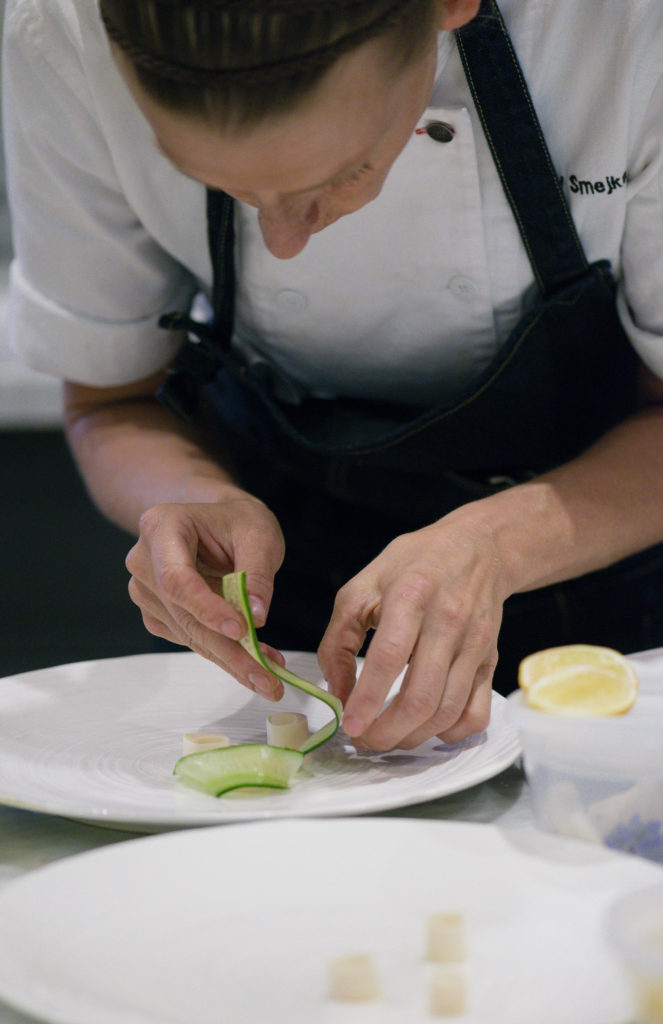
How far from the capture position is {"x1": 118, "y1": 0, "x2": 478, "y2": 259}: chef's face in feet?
2.56

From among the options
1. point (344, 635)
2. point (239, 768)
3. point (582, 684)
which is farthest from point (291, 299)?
point (582, 684)

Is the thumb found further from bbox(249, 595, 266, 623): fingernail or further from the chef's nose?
the chef's nose

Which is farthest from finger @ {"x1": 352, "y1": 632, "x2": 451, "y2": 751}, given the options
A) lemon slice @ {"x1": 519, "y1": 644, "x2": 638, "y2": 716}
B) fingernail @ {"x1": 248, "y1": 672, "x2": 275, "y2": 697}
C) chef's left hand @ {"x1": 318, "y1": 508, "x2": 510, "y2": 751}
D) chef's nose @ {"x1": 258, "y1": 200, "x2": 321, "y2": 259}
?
chef's nose @ {"x1": 258, "y1": 200, "x2": 321, "y2": 259}

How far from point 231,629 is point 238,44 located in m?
0.45

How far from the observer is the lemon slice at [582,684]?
2.12 ft

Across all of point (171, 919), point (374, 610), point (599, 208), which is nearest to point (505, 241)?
point (599, 208)

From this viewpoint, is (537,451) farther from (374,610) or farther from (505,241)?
(374,610)

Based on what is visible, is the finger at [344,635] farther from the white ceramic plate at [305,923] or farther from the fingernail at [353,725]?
the white ceramic plate at [305,923]

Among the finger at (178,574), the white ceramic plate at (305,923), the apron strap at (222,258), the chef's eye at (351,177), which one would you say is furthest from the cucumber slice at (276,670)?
the apron strap at (222,258)

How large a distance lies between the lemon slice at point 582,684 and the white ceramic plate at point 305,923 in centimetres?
9

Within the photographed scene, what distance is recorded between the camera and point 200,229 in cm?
124

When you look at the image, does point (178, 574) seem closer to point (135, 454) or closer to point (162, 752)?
point (162, 752)

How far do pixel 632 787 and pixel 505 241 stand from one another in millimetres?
643

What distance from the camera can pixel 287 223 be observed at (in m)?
0.90
